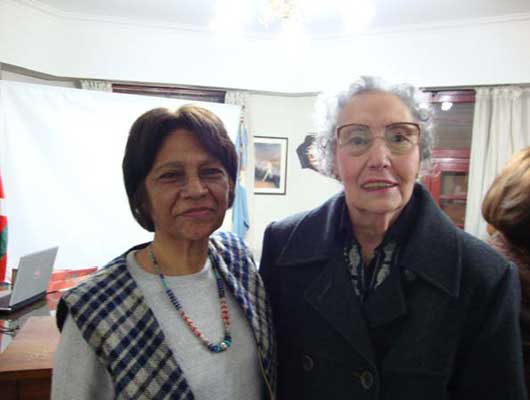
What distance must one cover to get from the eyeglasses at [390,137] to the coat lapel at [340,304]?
0.95 feet

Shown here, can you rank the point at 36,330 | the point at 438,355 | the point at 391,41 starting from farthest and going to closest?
the point at 391,41, the point at 36,330, the point at 438,355

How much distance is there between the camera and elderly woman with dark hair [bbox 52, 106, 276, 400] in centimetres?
→ 79

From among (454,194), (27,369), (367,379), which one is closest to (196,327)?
(367,379)

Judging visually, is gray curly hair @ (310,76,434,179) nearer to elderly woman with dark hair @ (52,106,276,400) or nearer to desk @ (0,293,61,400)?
elderly woman with dark hair @ (52,106,276,400)

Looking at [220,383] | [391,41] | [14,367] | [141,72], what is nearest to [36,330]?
[14,367]

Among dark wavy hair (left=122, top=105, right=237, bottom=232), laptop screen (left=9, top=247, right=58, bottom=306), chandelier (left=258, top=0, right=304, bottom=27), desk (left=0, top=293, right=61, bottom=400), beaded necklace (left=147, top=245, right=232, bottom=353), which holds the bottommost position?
desk (left=0, top=293, right=61, bottom=400)

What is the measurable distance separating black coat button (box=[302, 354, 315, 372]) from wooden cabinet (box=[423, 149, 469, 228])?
10.1ft

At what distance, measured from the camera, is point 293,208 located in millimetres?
4227

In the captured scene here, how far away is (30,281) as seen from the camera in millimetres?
2094

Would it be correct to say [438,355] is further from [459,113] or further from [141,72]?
[141,72]


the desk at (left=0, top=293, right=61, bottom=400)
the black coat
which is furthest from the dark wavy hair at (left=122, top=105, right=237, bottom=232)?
the desk at (left=0, top=293, right=61, bottom=400)

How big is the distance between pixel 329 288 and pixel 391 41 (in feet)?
11.0

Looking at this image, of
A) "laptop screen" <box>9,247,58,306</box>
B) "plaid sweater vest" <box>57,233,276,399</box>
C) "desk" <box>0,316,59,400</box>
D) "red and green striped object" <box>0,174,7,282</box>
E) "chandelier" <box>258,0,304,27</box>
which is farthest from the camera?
"red and green striped object" <box>0,174,7,282</box>

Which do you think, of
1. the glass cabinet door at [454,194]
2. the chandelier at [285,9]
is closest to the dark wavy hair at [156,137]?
the chandelier at [285,9]
